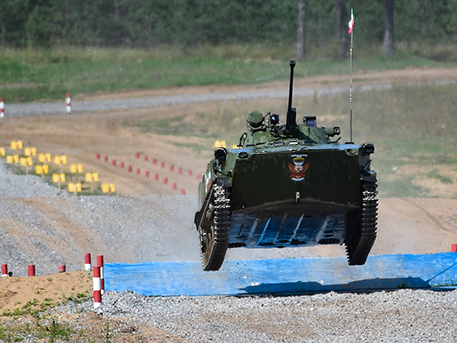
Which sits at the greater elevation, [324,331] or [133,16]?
[133,16]

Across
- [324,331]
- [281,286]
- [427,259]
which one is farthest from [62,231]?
[324,331]

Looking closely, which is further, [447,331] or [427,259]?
[427,259]

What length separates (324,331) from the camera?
12109mm

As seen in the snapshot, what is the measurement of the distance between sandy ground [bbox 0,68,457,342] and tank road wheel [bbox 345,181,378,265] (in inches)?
181

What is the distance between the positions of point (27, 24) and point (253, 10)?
13.8 m

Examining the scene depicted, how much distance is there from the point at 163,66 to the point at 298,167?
2861 centimetres

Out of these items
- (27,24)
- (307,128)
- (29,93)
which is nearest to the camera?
(307,128)

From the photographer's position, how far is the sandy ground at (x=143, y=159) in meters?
15.6

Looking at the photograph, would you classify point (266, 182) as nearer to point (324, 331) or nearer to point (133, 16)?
point (324, 331)

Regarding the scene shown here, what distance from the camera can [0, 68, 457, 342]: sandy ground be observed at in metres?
15.6

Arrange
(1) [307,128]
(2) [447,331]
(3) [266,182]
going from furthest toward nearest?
(1) [307,128] → (3) [266,182] → (2) [447,331]

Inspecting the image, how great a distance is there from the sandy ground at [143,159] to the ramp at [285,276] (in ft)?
3.50

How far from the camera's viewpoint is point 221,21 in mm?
50094

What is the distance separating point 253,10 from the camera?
51719mm
